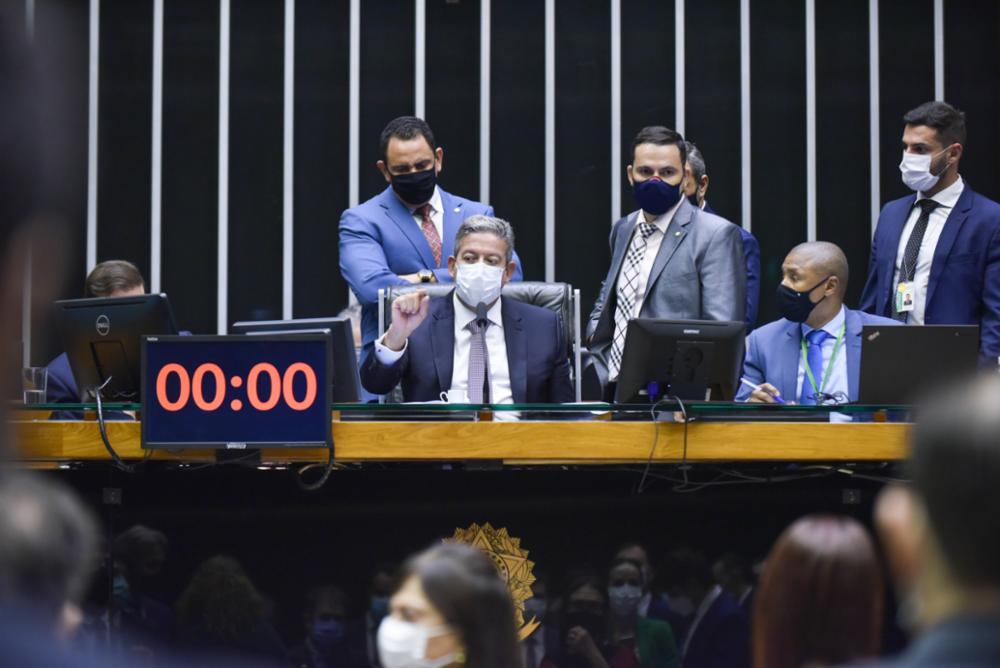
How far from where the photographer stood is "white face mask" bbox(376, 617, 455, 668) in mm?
3291

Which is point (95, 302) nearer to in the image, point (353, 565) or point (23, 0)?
point (353, 565)

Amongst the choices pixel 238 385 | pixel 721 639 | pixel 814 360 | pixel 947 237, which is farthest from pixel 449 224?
pixel 721 639

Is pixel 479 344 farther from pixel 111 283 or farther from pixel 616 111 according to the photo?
pixel 616 111

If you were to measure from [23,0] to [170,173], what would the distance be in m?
8.75

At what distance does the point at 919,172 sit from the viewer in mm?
6621

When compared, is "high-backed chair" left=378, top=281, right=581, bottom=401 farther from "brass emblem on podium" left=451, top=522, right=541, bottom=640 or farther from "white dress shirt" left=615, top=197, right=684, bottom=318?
"brass emblem on podium" left=451, top=522, right=541, bottom=640

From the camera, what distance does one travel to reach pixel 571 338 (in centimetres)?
597

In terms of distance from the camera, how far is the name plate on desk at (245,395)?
4.55 meters

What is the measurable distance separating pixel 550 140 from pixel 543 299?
138 inches

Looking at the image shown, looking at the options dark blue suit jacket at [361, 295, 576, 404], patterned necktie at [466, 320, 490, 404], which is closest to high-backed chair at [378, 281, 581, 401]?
dark blue suit jacket at [361, 295, 576, 404]

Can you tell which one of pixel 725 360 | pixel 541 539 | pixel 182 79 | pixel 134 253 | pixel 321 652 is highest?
pixel 182 79

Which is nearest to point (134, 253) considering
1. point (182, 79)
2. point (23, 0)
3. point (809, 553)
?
point (182, 79)

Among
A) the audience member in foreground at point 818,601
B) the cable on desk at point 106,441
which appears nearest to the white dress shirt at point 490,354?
the cable on desk at point 106,441

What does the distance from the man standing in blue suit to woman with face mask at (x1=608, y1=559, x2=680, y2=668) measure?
83.5 inches
